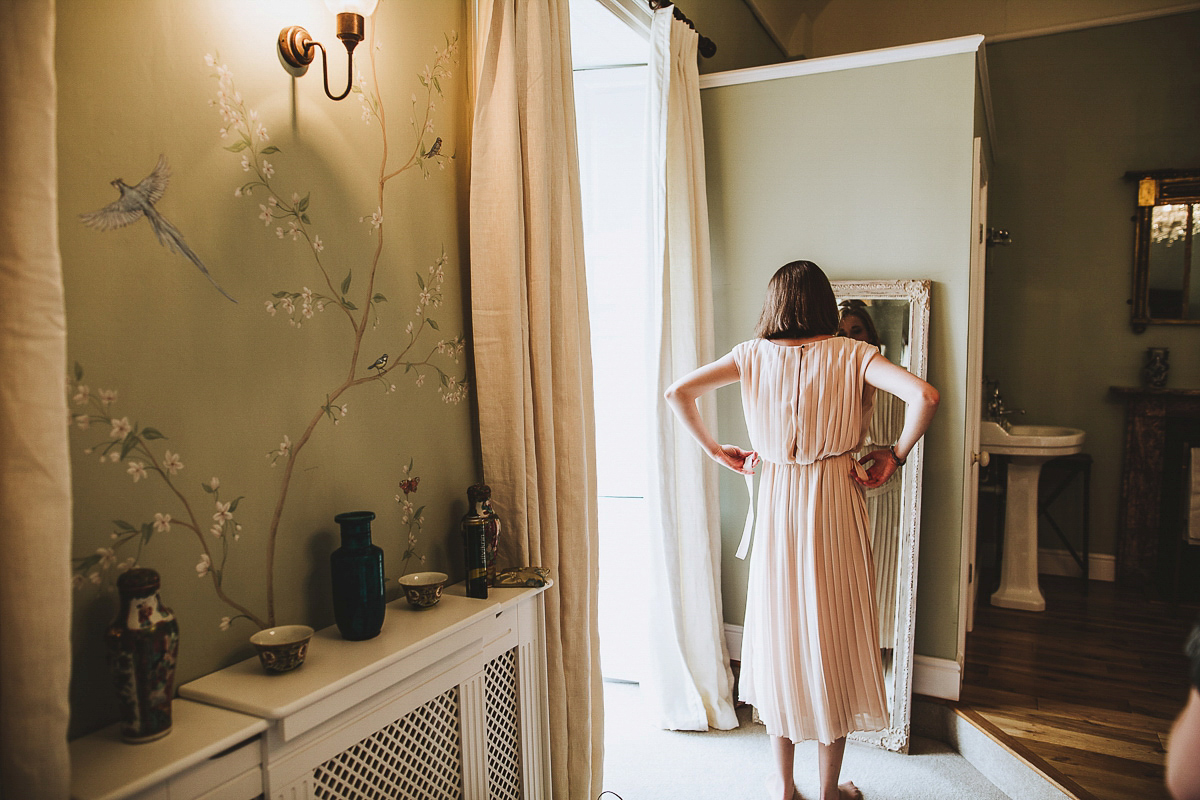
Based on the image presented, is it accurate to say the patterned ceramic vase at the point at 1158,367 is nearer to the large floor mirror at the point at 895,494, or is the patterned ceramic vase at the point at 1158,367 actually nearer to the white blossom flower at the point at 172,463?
the large floor mirror at the point at 895,494

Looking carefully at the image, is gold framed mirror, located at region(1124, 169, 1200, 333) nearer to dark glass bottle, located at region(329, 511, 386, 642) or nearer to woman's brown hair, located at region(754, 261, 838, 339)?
woman's brown hair, located at region(754, 261, 838, 339)

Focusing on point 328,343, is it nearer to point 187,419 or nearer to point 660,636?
point 187,419

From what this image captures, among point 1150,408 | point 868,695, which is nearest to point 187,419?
point 868,695

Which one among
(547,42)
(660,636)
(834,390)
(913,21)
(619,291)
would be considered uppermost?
(913,21)

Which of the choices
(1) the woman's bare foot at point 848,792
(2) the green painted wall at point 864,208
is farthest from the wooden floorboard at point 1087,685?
(1) the woman's bare foot at point 848,792

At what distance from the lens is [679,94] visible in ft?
8.84

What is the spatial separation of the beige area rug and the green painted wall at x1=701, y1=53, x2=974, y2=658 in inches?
16.2

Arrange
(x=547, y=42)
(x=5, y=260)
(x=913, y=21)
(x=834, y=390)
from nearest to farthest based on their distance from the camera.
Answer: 1. (x=5, y=260)
2. (x=547, y=42)
3. (x=834, y=390)
4. (x=913, y=21)

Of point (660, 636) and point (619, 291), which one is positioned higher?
point (619, 291)

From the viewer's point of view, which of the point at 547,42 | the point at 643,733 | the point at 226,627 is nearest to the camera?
the point at 226,627

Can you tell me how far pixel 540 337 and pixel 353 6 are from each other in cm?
78

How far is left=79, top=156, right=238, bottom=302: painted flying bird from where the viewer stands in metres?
1.03

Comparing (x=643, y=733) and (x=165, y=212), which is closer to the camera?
(x=165, y=212)

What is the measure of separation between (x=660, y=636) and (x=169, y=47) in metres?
2.31
